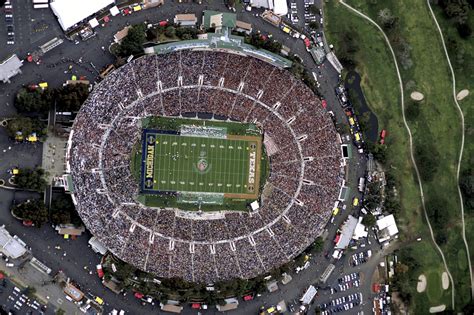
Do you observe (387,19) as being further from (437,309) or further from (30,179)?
(30,179)

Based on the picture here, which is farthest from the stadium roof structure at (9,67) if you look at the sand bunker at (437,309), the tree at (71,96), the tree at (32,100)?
the sand bunker at (437,309)

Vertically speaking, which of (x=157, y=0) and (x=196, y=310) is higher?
(x=157, y=0)

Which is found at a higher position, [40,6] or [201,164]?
[40,6]

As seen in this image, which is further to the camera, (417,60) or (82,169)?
(417,60)

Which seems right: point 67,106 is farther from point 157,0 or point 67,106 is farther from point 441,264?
point 441,264

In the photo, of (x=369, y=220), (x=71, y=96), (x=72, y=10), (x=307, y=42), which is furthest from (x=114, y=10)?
(x=369, y=220)

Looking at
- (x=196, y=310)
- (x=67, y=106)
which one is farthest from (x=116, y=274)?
(x=67, y=106)
